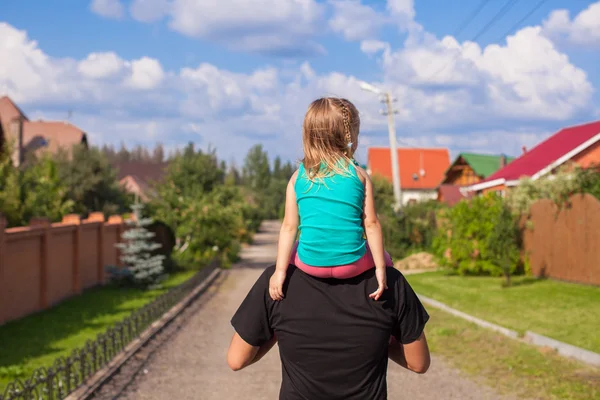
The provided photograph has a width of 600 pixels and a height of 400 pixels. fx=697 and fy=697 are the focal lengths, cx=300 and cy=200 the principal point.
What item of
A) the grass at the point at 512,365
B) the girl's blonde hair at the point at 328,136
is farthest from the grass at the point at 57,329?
the girl's blonde hair at the point at 328,136

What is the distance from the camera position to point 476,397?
7328 millimetres

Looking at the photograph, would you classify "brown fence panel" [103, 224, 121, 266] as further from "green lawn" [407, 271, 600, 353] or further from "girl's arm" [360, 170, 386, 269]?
"girl's arm" [360, 170, 386, 269]

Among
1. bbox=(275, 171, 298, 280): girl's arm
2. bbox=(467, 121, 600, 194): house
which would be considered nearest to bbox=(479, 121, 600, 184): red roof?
bbox=(467, 121, 600, 194): house

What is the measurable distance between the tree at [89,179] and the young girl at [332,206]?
109 feet

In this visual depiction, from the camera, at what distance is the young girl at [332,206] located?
237 cm

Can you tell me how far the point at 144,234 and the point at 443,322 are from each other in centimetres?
1141

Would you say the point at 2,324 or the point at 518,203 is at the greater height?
the point at 518,203

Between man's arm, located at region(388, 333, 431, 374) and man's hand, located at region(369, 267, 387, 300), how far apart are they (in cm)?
24

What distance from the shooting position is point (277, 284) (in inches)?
93.4

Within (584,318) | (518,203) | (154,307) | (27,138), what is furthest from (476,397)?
(27,138)

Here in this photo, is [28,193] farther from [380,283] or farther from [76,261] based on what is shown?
[380,283]

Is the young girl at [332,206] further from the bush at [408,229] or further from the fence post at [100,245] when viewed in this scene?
the bush at [408,229]

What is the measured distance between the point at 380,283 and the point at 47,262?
47.0 feet

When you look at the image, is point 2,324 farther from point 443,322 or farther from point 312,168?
point 312,168
